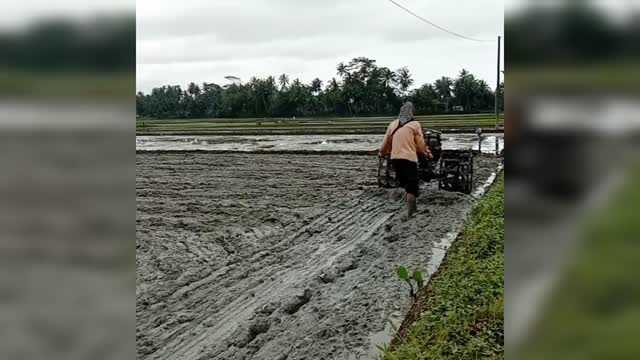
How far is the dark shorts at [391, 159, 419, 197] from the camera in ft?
22.0

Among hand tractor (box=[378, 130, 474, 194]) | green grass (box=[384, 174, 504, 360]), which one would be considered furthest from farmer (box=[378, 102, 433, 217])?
green grass (box=[384, 174, 504, 360])

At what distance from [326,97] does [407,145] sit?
1039 inches

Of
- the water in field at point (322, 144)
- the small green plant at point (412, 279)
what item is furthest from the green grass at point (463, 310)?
the water in field at point (322, 144)

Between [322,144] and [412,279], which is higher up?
[322,144]

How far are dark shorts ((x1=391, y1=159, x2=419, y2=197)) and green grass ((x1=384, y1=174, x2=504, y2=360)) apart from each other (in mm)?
1429

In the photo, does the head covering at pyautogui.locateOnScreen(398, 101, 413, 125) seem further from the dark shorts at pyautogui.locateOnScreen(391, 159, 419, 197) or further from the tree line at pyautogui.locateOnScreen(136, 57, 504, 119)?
the tree line at pyautogui.locateOnScreen(136, 57, 504, 119)

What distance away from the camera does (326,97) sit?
32.7 metres

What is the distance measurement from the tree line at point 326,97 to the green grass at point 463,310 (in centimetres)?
1642

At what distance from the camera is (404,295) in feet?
13.9
